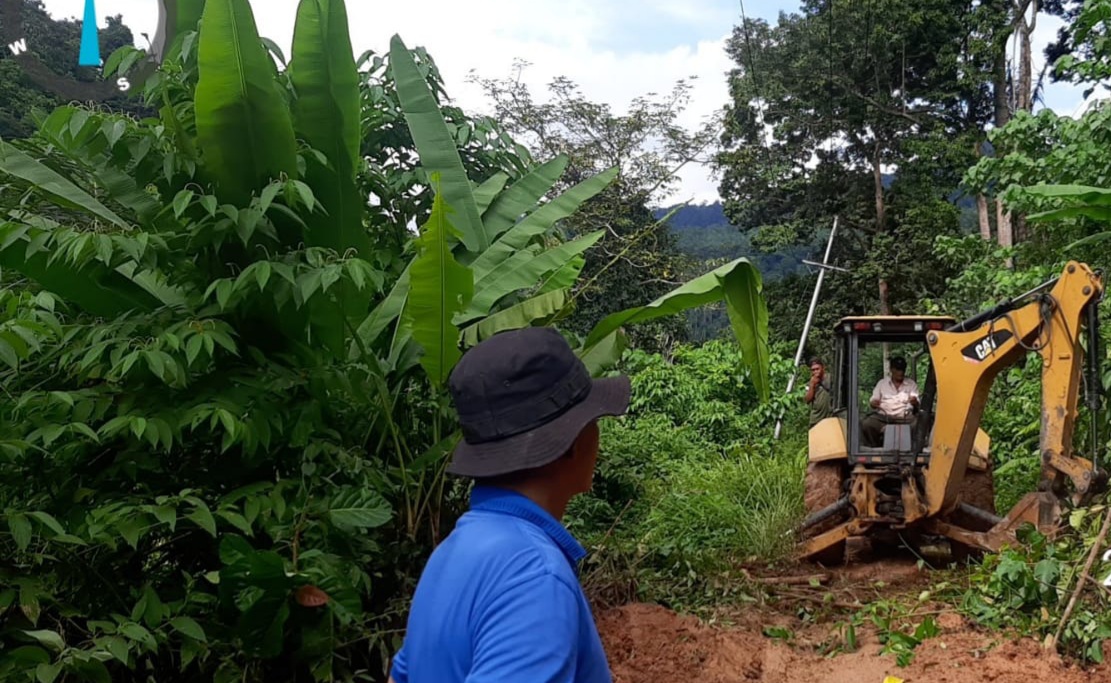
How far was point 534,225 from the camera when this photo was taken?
4.97 metres

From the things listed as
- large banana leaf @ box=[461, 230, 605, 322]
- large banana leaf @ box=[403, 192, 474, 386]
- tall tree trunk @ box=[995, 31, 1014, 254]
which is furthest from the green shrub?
tall tree trunk @ box=[995, 31, 1014, 254]

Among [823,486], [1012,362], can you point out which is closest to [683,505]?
[823,486]

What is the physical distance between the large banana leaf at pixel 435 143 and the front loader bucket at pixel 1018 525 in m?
3.88

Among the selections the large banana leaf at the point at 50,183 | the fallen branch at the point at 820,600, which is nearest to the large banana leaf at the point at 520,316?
the large banana leaf at the point at 50,183

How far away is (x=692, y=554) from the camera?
7316 mm

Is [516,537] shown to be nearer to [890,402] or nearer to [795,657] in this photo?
[795,657]

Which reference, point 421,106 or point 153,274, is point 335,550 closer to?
point 153,274

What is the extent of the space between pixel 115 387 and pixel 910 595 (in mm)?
5348

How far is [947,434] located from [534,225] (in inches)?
160

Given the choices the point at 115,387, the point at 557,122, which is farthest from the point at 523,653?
the point at 557,122

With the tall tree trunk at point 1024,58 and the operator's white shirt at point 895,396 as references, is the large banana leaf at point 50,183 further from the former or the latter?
the tall tree trunk at point 1024,58

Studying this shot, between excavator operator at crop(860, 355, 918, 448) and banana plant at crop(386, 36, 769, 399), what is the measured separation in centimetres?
444

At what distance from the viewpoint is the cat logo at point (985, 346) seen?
6.81 m

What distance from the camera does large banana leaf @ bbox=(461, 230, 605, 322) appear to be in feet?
14.4
